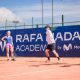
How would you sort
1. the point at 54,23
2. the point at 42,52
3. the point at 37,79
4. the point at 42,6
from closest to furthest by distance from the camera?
the point at 37,79 → the point at 42,52 → the point at 54,23 → the point at 42,6

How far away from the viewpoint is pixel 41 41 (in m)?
22.1

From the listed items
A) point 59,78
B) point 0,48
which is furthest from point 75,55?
point 59,78

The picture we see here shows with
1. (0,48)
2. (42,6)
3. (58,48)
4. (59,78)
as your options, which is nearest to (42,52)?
(58,48)

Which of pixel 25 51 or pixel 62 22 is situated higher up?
pixel 62 22

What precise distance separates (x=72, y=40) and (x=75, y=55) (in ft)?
2.92

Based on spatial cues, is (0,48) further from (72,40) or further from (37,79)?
(37,79)

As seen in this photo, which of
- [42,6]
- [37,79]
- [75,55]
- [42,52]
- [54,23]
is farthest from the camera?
[42,6]

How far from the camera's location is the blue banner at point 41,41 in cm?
2042

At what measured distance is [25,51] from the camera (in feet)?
75.3

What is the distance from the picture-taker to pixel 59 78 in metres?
9.49

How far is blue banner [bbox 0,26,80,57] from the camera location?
67.0 feet

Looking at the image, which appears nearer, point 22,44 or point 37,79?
point 37,79

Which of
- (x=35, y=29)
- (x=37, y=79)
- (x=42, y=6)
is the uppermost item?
(x=42, y=6)

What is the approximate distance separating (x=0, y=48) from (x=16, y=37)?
5.40ft
